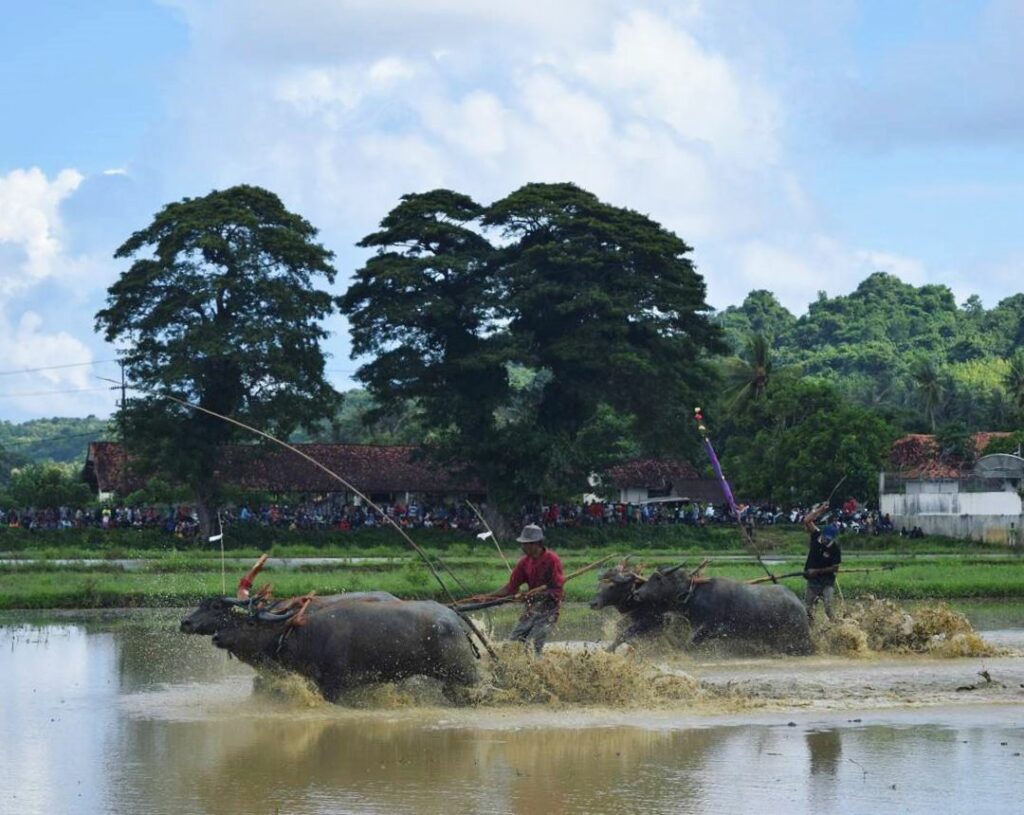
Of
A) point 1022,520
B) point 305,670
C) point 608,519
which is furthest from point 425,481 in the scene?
point 305,670

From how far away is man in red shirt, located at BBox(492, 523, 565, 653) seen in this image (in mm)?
16141

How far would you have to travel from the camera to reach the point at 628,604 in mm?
18969

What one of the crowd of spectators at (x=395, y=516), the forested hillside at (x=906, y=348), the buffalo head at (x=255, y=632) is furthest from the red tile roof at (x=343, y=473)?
the buffalo head at (x=255, y=632)

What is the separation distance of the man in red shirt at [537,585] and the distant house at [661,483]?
58994 mm

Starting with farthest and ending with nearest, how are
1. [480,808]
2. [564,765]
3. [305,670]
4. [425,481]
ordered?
1. [425,481]
2. [305,670]
3. [564,765]
4. [480,808]

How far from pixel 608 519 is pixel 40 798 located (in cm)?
4801

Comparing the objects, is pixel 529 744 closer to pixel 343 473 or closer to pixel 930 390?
pixel 343 473

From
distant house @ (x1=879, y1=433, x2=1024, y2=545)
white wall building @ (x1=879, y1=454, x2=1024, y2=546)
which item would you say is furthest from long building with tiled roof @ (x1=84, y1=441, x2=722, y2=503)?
white wall building @ (x1=879, y1=454, x2=1024, y2=546)

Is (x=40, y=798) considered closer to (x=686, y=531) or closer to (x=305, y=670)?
(x=305, y=670)

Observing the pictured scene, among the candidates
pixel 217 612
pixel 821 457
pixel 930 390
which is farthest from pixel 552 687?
pixel 930 390

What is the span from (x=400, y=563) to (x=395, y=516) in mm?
16742

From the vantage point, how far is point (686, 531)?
5691 cm

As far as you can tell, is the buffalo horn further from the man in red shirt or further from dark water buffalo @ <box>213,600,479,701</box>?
the man in red shirt

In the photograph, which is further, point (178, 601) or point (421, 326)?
point (421, 326)
